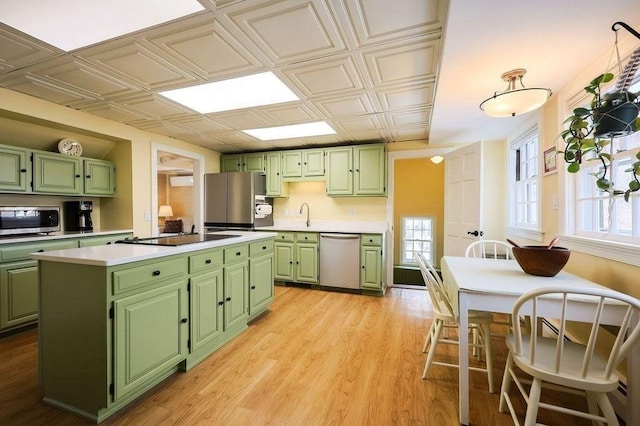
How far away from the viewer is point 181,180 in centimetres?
743

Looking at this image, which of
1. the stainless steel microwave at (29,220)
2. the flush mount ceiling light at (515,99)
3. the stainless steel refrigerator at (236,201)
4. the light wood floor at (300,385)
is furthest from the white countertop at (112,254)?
the stainless steel refrigerator at (236,201)

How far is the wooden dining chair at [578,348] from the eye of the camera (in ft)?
3.70

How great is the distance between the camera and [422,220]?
18.8ft

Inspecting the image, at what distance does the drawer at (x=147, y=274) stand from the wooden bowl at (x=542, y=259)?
2212 mm

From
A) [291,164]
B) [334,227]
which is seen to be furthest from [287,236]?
[291,164]

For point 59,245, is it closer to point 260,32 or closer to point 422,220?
point 260,32

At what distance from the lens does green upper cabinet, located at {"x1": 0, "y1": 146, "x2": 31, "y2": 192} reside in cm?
263

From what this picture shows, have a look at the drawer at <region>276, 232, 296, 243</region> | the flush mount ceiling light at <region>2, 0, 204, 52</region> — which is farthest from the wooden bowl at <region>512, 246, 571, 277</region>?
the drawer at <region>276, 232, 296, 243</region>

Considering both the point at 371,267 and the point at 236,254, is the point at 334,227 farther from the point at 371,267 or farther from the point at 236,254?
the point at 236,254

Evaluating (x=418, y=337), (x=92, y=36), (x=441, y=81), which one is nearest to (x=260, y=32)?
(x=92, y=36)

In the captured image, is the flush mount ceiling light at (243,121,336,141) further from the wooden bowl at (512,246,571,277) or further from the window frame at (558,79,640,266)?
the wooden bowl at (512,246,571,277)

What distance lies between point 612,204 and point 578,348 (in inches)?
34.5

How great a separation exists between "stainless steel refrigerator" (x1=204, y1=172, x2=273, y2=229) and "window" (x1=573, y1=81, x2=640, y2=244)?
382cm

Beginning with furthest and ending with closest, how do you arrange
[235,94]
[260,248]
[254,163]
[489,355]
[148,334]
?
1. [254,163]
2. [260,248]
3. [235,94]
4. [489,355]
5. [148,334]
